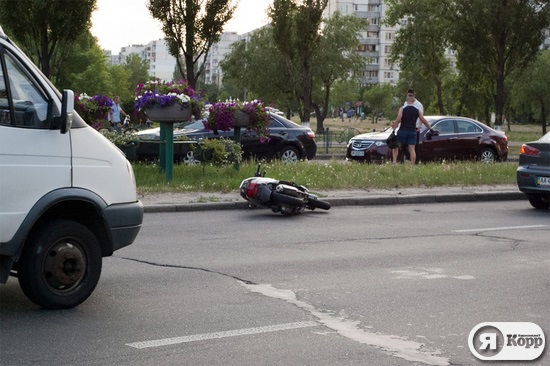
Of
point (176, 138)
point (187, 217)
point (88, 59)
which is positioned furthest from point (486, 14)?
point (88, 59)

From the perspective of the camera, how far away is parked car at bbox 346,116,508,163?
88.0 ft

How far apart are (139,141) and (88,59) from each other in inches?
2709

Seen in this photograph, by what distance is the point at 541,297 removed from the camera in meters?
8.79

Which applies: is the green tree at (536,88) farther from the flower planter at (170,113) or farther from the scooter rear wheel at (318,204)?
the scooter rear wheel at (318,204)

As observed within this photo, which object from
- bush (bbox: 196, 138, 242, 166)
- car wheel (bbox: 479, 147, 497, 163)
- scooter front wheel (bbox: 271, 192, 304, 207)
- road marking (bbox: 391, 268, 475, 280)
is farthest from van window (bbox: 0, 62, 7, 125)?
car wheel (bbox: 479, 147, 497, 163)

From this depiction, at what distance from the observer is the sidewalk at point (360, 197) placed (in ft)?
53.0

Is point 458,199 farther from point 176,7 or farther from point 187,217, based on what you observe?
point 176,7

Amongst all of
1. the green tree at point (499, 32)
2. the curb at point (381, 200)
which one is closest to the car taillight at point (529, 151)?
the curb at point (381, 200)

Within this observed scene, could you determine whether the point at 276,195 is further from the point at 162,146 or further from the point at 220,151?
the point at 162,146

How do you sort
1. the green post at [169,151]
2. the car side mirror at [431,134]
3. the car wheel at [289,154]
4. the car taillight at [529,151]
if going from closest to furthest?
the car taillight at [529,151] → the green post at [169,151] → the car wheel at [289,154] → the car side mirror at [431,134]

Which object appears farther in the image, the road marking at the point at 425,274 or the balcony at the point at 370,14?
the balcony at the point at 370,14

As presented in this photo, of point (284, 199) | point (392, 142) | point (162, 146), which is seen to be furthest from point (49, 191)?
point (392, 142)

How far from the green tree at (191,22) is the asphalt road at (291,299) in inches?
1043

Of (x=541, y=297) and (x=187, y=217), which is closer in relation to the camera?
(x=541, y=297)
